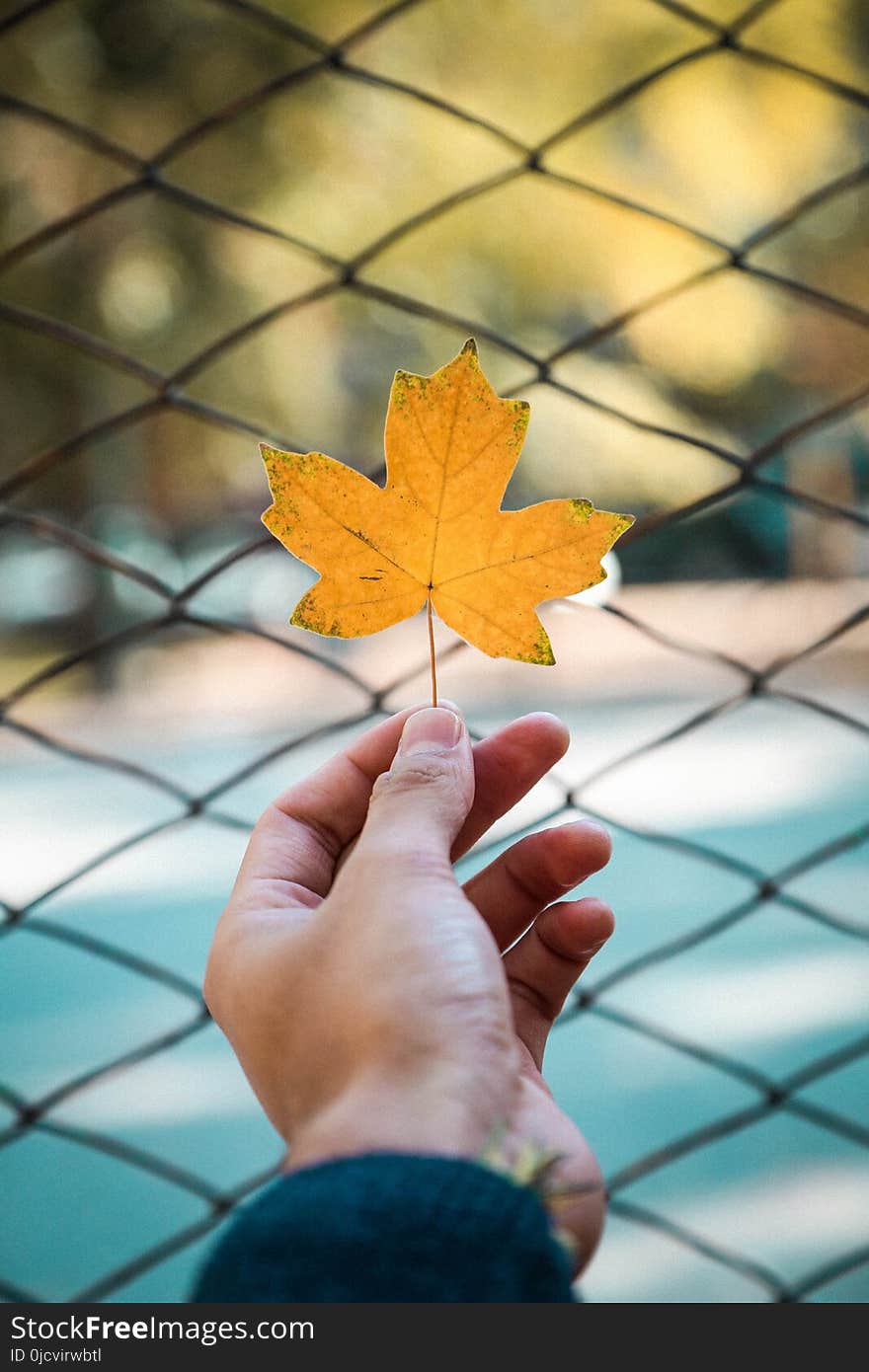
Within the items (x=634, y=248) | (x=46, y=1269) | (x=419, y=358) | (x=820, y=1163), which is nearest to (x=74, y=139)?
(x=634, y=248)

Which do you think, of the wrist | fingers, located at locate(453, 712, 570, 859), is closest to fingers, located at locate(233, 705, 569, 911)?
fingers, located at locate(453, 712, 570, 859)

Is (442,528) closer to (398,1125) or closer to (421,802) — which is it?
(421,802)

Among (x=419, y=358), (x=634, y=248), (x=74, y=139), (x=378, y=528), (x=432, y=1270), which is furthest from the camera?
(x=419, y=358)

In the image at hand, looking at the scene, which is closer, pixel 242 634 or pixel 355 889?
pixel 355 889

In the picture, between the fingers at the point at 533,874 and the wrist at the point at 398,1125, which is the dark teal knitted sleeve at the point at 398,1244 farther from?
the fingers at the point at 533,874

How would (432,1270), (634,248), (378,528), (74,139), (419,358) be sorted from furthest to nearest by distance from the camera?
(419,358), (634,248), (74,139), (378,528), (432,1270)

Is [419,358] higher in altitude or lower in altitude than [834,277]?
higher

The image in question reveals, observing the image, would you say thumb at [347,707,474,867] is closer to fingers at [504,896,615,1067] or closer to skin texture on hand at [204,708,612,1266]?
skin texture on hand at [204,708,612,1266]

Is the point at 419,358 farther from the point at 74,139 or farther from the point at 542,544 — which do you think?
the point at 542,544
